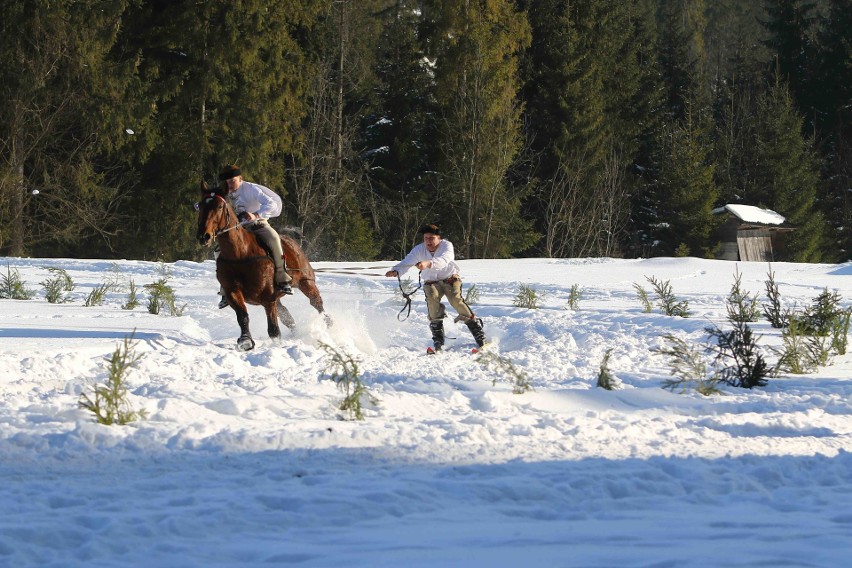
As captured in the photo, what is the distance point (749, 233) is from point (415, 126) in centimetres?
1455

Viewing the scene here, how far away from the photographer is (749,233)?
4338 centimetres

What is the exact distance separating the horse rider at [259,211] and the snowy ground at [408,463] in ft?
2.52

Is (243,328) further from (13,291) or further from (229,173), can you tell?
(13,291)

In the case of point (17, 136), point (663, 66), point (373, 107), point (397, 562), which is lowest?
point (397, 562)

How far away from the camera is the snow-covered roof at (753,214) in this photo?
42812 millimetres

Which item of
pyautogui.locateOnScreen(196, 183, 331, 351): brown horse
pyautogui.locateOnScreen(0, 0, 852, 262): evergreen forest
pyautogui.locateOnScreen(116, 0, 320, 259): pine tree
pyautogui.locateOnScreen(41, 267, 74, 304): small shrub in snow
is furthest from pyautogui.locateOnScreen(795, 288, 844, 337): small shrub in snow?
pyautogui.locateOnScreen(116, 0, 320, 259): pine tree

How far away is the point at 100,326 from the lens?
12328 mm

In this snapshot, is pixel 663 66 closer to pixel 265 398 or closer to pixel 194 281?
A: pixel 194 281

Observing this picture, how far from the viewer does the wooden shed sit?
43062 millimetres

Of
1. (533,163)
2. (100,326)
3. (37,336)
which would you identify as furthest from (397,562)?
(533,163)

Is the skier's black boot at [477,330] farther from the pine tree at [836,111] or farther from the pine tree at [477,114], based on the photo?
the pine tree at [836,111]

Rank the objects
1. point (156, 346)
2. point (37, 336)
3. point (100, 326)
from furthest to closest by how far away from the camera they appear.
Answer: point (100, 326), point (37, 336), point (156, 346)

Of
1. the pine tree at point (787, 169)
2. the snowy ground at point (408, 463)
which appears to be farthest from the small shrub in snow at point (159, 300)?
the pine tree at point (787, 169)

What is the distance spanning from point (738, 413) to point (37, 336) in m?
6.98
